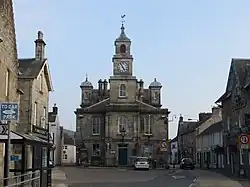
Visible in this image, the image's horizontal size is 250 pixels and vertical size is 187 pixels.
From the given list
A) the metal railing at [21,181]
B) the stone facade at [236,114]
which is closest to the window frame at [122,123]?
the stone facade at [236,114]

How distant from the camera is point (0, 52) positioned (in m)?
23.0

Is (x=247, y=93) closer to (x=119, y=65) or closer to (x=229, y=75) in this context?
(x=229, y=75)

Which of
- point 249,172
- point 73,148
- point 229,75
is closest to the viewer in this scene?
point 249,172

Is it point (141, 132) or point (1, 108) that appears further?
point (141, 132)

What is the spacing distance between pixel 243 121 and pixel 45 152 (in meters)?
20.8

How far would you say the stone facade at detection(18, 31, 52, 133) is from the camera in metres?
35.7

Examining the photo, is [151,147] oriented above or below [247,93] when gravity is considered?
below

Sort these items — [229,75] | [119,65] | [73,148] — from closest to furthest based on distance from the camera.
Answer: [229,75] → [119,65] → [73,148]

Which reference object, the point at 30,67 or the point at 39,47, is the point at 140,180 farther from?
the point at 39,47

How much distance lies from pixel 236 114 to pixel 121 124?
96.6 ft

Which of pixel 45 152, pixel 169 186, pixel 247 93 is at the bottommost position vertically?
pixel 169 186

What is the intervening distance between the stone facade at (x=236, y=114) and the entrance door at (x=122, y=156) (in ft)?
73.3

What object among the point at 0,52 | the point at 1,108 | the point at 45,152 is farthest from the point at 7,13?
the point at 1,108

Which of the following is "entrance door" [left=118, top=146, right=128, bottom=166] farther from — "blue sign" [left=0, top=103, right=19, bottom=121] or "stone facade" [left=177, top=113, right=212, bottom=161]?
"blue sign" [left=0, top=103, right=19, bottom=121]
